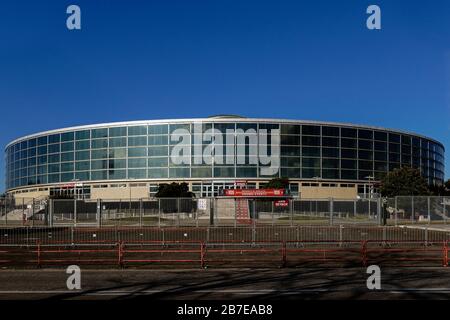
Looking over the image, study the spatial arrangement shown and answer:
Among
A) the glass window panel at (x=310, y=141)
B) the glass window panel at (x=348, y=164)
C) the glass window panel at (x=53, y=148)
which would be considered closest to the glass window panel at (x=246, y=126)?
the glass window panel at (x=310, y=141)

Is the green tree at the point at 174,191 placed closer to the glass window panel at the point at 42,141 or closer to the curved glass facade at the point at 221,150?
the curved glass facade at the point at 221,150

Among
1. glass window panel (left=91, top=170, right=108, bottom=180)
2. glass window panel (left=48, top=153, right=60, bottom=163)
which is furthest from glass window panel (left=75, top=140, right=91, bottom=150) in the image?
glass window panel (left=48, top=153, right=60, bottom=163)

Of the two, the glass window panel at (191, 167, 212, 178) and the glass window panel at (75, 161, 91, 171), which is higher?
the glass window panel at (75, 161, 91, 171)

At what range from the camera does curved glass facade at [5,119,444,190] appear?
4707 inches

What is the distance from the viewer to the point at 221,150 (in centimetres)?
11944

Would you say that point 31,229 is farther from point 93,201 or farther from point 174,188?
point 174,188

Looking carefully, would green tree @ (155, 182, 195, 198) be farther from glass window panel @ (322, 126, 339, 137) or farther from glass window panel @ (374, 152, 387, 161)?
glass window panel @ (374, 152, 387, 161)

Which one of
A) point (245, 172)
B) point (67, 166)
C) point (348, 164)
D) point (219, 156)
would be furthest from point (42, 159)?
point (348, 164)

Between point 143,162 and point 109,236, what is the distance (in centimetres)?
9224

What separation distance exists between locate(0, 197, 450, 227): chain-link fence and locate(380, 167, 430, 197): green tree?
4765cm

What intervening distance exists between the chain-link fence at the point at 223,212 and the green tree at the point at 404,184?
47645 mm

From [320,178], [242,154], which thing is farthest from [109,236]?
[320,178]

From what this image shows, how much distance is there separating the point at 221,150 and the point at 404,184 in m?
41.3

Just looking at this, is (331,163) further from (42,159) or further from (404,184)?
(42,159)
